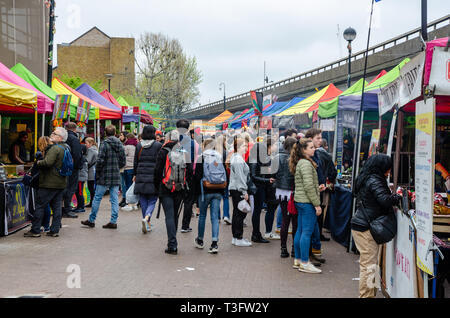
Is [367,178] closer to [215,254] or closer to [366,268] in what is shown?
[366,268]

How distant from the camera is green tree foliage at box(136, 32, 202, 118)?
51.0 meters

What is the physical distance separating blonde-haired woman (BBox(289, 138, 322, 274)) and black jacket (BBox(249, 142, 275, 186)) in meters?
1.64

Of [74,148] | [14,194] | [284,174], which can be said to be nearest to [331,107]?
[284,174]

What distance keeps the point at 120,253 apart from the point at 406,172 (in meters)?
5.16

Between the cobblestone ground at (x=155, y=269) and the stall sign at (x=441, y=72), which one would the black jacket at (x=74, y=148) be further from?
the stall sign at (x=441, y=72)

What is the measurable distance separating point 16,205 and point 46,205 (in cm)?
71

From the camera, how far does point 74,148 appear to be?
9930mm

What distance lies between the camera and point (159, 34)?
5169cm

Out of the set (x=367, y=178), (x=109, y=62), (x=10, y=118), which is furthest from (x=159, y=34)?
(x=367, y=178)

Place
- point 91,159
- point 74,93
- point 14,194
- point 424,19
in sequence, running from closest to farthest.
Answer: point 424,19
point 14,194
point 91,159
point 74,93

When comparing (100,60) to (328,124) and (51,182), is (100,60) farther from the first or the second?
(51,182)

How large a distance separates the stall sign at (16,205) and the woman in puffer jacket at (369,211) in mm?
6157

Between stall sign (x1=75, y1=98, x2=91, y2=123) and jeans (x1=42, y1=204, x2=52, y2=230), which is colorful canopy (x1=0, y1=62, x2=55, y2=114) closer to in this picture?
stall sign (x1=75, y1=98, x2=91, y2=123)

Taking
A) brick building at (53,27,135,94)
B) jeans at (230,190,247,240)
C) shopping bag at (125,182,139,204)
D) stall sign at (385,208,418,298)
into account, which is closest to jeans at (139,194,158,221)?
shopping bag at (125,182,139,204)
